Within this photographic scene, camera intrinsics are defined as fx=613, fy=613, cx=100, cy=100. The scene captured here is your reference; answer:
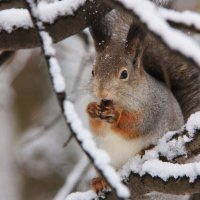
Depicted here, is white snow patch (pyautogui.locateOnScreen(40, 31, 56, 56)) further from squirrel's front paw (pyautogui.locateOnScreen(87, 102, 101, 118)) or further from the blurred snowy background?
the blurred snowy background

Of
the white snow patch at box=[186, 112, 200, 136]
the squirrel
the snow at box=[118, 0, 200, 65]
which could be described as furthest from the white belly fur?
the snow at box=[118, 0, 200, 65]

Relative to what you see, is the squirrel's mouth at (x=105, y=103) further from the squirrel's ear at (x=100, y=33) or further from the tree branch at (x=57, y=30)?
the tree branch at (x=57, y=30)

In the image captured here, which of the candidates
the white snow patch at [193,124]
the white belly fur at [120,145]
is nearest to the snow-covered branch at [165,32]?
the white snow patch at [193,124]

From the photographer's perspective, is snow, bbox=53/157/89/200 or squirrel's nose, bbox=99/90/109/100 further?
snow, bbox=53/157/89/200

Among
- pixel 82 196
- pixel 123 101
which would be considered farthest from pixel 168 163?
pixel 123 101

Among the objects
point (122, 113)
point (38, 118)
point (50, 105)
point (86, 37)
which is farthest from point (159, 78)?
point (50, 105)

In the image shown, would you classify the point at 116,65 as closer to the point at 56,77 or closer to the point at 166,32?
the point at 56,77

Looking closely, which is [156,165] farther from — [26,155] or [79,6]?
[26,155]
